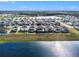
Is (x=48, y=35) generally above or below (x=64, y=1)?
below

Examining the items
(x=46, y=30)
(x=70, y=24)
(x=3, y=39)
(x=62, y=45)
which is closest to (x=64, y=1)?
(x=70, y=24)

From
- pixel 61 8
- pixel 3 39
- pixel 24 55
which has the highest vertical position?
pixel 61 8


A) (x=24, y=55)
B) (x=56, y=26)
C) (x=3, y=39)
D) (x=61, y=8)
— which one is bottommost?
(x=24, y=55)

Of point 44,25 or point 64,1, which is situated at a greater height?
point 64,1

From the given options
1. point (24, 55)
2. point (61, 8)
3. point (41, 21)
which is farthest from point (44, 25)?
point (24, 55)

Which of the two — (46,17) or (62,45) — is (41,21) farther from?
(62,45)

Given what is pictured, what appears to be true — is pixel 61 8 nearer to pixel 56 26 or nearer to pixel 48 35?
pixel 56 26
